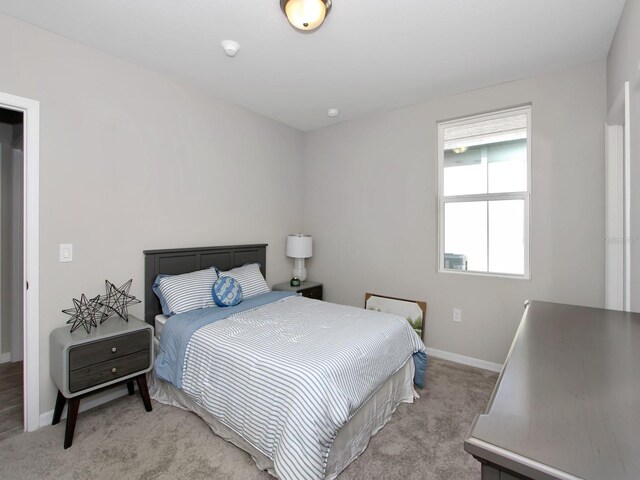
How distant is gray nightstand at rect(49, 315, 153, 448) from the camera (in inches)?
Answer: 74.2

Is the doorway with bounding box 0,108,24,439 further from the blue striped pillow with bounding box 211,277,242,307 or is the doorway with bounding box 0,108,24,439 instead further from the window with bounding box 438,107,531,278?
the window with bounding box 438,107,531,278

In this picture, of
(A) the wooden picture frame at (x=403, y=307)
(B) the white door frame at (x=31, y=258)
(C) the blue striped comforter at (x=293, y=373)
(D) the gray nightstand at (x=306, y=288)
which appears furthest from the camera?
(D) the gray nightstand at (x=306, y=288)

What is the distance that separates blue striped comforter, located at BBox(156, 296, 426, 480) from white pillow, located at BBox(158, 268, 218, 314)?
0.60 ft

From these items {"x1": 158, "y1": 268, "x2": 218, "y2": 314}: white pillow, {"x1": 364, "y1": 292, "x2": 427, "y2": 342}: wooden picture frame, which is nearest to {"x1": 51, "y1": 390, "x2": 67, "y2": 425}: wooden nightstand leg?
{"x1": 158, "y1": 268, "x2": 218, "y2": 314}: white pillow

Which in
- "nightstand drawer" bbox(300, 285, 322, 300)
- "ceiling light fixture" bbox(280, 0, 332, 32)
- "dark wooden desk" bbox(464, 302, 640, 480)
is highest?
"ceiling light fixture" bbox(280, 0, 332, 32)

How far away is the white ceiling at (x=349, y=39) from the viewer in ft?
6.15

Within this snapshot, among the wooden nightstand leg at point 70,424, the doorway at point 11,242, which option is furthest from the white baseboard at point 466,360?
the doorway at point 11,242

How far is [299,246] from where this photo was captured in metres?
3.82

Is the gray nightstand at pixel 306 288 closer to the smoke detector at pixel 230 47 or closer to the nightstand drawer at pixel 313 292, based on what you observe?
the nightstand drawer at pixel 313 292

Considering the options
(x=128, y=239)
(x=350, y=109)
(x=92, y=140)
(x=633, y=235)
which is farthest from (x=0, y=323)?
(x=633, y=235)

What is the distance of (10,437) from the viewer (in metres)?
1.96

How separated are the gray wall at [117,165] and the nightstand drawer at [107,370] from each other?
0.44 m

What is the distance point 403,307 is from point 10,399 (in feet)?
11.4

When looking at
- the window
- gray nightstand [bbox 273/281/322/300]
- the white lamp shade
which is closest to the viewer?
the window
